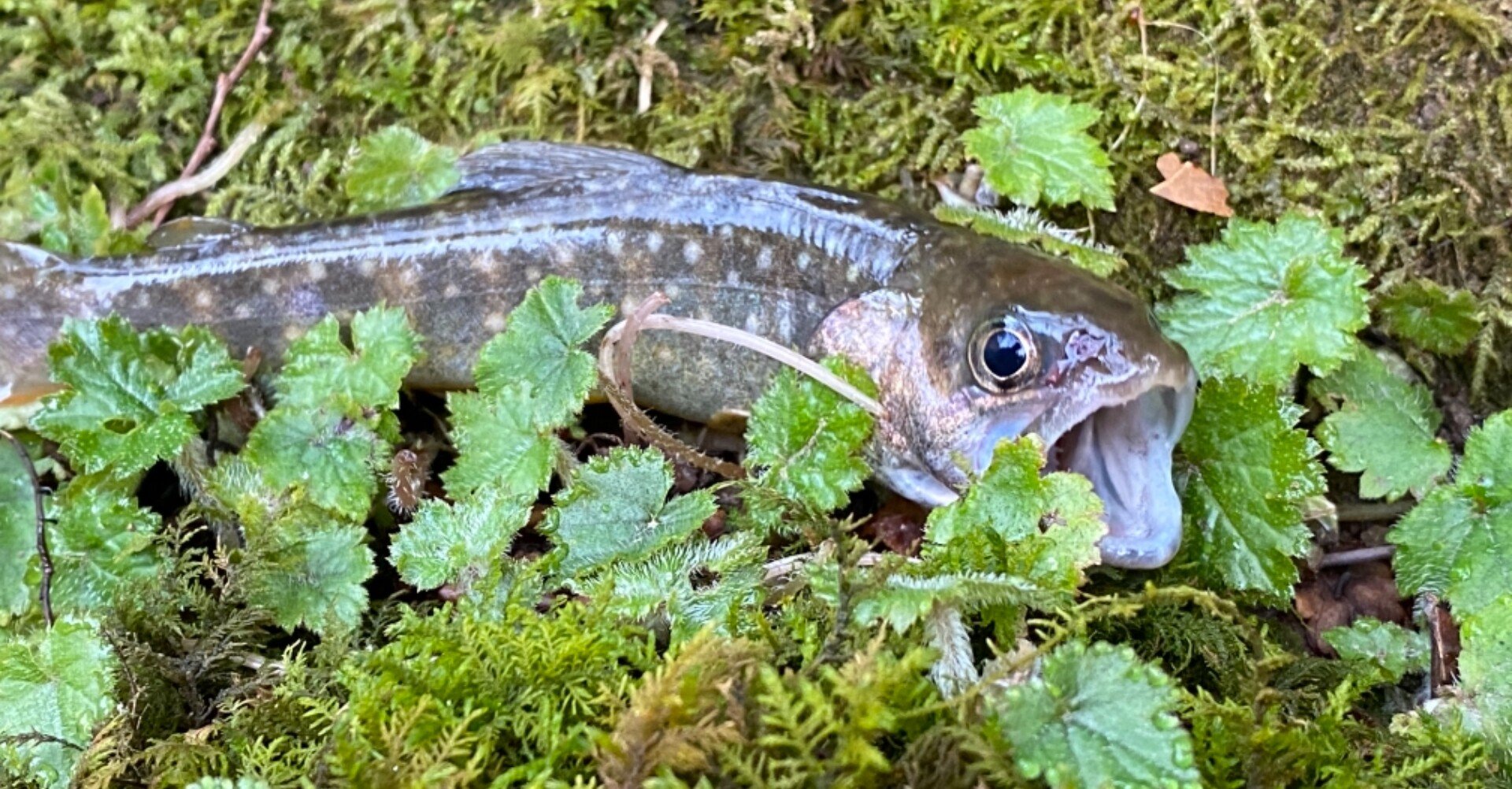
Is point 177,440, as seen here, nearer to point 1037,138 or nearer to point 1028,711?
point 1028,711

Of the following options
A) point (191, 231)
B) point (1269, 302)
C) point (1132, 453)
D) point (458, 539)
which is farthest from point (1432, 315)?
point (191, 231)

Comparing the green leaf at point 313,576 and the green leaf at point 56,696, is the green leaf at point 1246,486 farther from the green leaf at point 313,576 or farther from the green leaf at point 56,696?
the green leaf at point 56,696

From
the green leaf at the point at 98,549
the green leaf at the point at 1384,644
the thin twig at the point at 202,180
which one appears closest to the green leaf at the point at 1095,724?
the green leaf at the point at 1384,644

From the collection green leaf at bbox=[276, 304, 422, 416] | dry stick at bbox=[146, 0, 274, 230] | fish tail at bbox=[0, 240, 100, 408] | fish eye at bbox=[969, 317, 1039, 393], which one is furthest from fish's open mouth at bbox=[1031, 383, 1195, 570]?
dry stick at bbox=[146, 0, 274, 230]

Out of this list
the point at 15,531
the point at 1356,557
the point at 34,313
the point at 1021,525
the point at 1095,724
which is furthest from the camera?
the point at 34,313

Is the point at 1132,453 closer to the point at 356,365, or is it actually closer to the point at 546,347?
the point at 546,347

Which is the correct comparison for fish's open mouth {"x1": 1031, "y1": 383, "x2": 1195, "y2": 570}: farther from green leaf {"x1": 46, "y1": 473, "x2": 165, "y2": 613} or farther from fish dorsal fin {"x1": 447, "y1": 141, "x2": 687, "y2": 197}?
green leaf {"x1": 46, "y1": 473, "x2": 165, "y2": 613}
